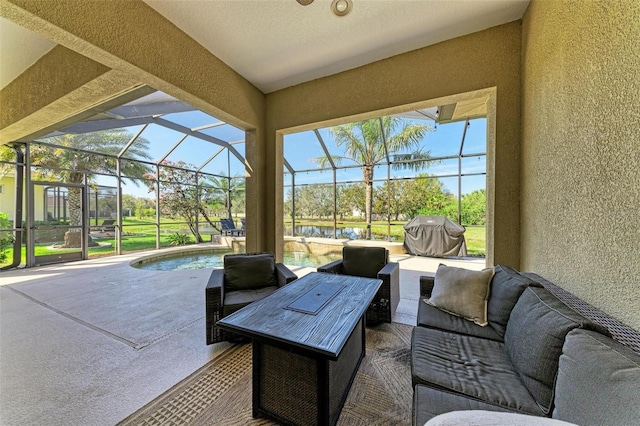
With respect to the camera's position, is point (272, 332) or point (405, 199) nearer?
point (272, 332)

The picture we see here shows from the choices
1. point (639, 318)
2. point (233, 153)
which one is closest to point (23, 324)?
point (639, 318)

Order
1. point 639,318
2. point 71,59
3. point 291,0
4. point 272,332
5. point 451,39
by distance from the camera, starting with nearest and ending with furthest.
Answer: point 639,318 → point 272,332 → point 291,0 → point 71,59 → point 451,39

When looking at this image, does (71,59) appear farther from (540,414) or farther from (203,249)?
(203,249)

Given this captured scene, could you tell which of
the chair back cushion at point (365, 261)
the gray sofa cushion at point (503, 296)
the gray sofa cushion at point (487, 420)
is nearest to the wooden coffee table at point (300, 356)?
the gray sofa cushion at point (487, 420)

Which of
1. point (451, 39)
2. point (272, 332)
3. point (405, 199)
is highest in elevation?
point (451, 39)

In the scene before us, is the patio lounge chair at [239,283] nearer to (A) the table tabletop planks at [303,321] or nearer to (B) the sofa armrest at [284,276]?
(B) the sofa armrest at [284,276]

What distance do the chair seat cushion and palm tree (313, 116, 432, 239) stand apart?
6.27 metres

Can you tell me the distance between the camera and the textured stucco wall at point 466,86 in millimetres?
2539

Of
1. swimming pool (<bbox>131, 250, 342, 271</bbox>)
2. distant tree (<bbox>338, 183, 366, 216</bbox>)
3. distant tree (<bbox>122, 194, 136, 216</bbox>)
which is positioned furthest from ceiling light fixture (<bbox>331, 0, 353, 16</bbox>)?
distant tree (<bbox>122, 194, 136, 216</bbox>)

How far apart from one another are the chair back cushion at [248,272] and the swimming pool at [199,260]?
3220mm

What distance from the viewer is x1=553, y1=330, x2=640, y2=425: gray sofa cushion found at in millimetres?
744

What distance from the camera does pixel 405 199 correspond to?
26.7 ft

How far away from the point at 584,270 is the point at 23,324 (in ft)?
17.5

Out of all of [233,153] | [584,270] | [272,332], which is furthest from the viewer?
[233,153]
